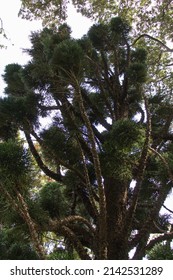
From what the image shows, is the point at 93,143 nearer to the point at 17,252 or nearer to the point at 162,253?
the point at 162,253

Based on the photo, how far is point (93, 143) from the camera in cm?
387

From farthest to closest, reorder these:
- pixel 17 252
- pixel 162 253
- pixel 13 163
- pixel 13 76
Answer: pixel 13 76 → pixel 17 252 → pixel 162 253 → pixel 13 163

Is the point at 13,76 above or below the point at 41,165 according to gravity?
above

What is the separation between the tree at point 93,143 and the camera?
4078 mm

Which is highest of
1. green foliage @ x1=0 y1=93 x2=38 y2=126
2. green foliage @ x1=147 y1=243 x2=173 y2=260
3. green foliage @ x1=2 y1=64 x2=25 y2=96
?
green foliage @ x1=2 y1=64 x2=25 y2=96

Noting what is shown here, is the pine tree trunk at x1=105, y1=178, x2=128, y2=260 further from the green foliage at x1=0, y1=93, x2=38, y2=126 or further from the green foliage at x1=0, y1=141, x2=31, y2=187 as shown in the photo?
the green foliage at x1=0, y1=141, x2=31, y2=187

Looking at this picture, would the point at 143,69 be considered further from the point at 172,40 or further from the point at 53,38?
the point at 172,40

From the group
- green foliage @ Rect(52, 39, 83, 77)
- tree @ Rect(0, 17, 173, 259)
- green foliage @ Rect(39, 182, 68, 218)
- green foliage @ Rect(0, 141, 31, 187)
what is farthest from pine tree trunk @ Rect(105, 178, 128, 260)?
green foliage @ Rect(52, 39, 83, 77)

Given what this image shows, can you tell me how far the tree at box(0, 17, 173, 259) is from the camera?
4078 millimetres

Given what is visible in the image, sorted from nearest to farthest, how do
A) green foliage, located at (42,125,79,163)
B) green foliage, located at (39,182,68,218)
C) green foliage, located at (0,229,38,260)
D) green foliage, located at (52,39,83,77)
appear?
green foliage, located at (52,39,83,77) → green foliage, located at (39,182,68,218) → green foliage, located at (0,229,38,260) → green foliage, located at (42,125,79,163)

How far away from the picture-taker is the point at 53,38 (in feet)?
16.8

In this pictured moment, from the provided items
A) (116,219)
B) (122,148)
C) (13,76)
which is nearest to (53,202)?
(116,219)

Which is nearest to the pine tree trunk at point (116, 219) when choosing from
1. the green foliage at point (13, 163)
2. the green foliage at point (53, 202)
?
the green foliage at point (53, 202)
